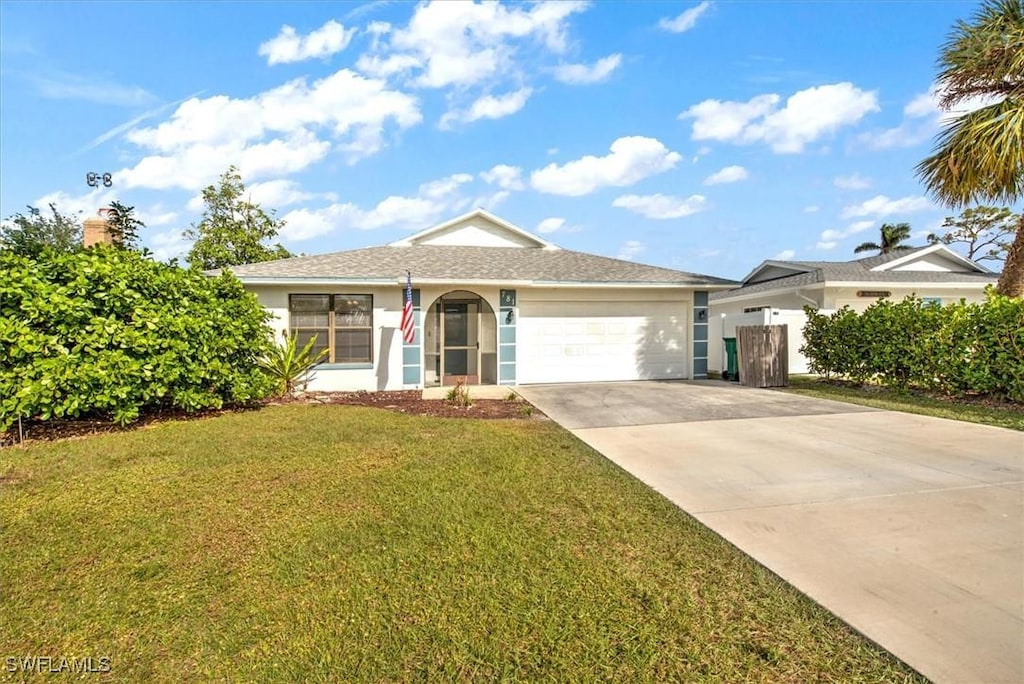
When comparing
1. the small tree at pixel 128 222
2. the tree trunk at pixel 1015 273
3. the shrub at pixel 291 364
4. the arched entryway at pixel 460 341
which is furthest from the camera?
the small tree at pixel 128 222

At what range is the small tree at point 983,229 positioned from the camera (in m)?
32.2

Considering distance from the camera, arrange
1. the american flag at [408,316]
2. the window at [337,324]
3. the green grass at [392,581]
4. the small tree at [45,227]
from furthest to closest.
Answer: the small tree at [45,227] → the window at [337,324] → the american flag at [408,316] → the green grass at [392,581]

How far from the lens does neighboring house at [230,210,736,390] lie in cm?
1171

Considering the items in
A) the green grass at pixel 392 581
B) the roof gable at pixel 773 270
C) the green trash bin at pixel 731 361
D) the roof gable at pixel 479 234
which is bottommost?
the green grass at pixel 392 581

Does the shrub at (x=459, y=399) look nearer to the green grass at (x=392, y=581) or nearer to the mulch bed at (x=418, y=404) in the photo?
the mulch bed at (x=418, y=404)

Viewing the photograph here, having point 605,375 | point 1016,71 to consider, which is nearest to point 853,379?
point 605,375

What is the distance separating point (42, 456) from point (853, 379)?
15058mm

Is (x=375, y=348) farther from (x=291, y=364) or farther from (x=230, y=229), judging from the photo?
(x=230, y=229)

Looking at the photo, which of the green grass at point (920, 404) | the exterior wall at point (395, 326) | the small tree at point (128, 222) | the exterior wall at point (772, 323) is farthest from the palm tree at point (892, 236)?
the small tree at point (128, 222)

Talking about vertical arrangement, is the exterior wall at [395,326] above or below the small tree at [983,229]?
below

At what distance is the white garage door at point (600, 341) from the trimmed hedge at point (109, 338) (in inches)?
278

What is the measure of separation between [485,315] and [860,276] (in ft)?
41.2

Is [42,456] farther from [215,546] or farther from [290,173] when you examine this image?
[290,173]

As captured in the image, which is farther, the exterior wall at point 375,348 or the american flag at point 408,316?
the exterior wall at point 375,348
